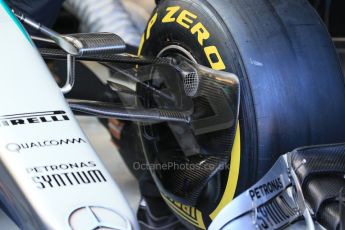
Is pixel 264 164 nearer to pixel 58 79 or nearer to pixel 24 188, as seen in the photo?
pixel 24 188

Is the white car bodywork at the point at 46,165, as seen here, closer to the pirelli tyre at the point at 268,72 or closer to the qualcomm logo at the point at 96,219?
the qualcomm logo at the point at 96,219

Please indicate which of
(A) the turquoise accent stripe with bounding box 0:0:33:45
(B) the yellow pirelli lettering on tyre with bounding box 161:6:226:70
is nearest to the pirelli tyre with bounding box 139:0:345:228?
(B) the yellow pirelli lettering on tyre with bounding box 161:6:226:70

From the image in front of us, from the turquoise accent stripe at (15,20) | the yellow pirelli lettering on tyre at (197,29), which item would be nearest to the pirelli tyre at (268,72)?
the yellow pirelli lettering on tyre at (197,29)

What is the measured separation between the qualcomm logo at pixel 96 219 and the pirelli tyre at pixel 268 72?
1.37 feet

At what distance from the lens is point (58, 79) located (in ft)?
6.66

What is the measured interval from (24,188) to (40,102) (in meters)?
0.18

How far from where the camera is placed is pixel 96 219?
0.89 metres

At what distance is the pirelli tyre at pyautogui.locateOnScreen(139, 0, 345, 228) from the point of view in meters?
1.26

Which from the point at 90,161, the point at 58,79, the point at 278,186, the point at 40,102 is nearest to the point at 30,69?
the point at 40,102

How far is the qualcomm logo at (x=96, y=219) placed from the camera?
0.88 metres

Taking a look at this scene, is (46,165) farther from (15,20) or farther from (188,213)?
(188,213)

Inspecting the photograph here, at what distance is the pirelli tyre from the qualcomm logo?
418 mm

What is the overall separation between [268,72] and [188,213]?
41 cm

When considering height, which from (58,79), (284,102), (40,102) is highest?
(40,102)
